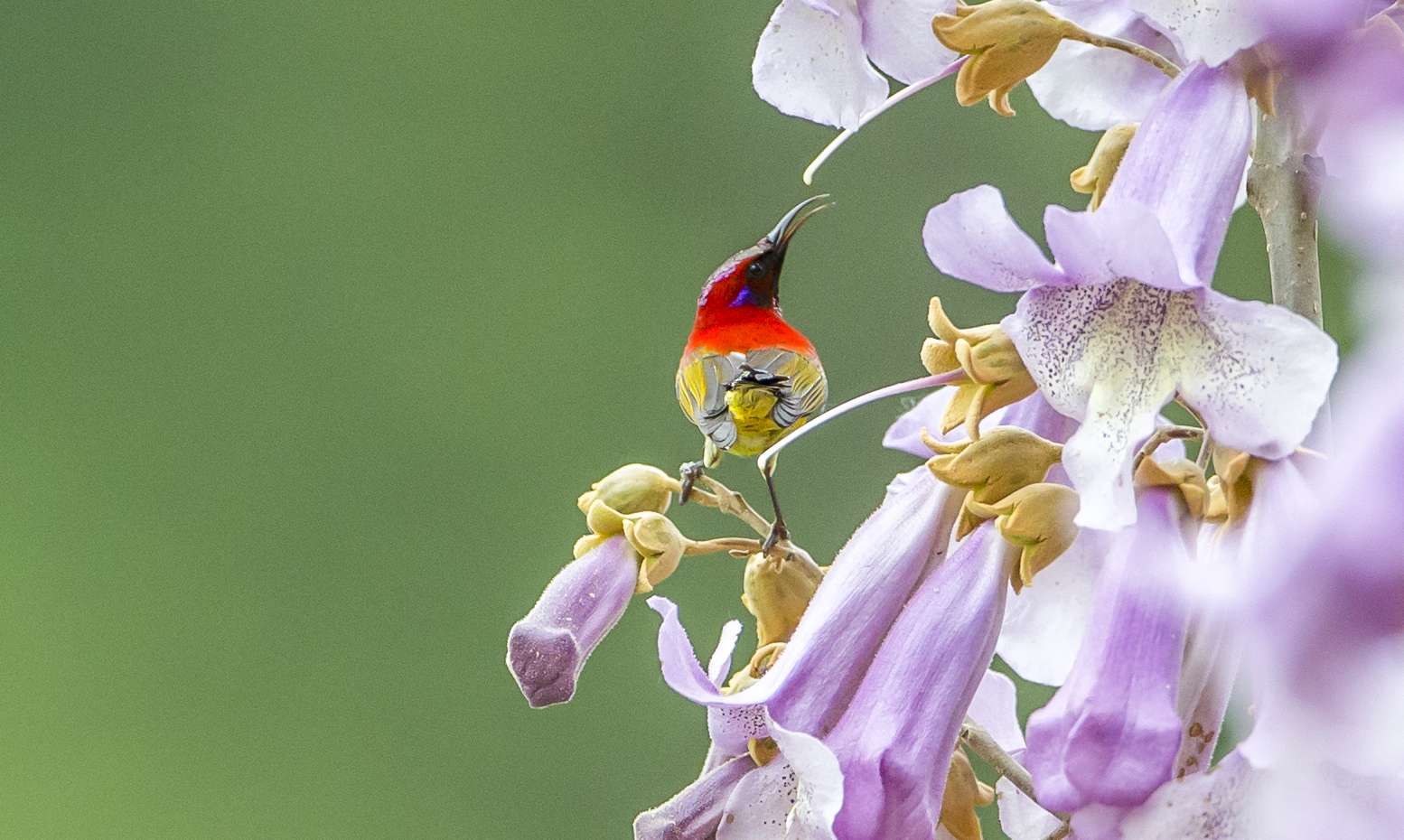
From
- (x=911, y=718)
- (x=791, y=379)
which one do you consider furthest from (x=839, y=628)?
(x=791, y=379)

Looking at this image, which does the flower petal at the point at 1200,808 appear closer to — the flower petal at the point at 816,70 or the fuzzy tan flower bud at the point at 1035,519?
the fuzzy tan flower bud at the point at 1035,519

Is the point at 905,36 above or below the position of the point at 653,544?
above

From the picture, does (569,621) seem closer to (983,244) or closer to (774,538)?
(774,538)

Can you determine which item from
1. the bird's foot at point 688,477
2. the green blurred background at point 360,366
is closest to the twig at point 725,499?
the bird's foot at point 688,477

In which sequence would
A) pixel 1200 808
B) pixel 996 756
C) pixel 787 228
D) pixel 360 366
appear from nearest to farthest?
pixel 1200 808 → pixel 996 756 → pixel 787 228 → pixel 360 366

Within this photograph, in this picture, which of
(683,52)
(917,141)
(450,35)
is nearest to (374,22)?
(450,35)

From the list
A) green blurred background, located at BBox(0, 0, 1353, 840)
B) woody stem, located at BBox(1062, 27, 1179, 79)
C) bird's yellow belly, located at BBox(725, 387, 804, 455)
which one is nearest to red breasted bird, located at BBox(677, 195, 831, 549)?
bird's yellow belly, located at BBox(725, 387, 804, 455)

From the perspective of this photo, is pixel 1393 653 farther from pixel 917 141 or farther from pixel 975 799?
pixel 917 141
